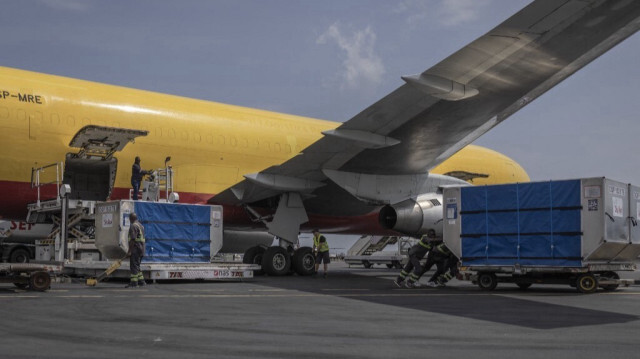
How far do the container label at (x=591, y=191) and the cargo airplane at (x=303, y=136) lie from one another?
2.54 metres

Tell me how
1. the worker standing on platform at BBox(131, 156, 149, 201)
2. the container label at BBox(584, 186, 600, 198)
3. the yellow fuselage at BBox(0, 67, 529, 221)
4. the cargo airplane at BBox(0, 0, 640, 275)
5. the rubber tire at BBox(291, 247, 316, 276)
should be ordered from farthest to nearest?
the rubber tire at BBox(291, 247, 316, 276) → the worker standing on platform at BBox(131, 156, 149, 201) → the yellow fuselage at BBox(0, 67, 529, 221) → the container label at BBox(584, 186, 600, 198) → the cargo airplane at BBox(0, 0, 640, 275)

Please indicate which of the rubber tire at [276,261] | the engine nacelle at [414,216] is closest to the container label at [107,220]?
the rubber tire at [276,261]

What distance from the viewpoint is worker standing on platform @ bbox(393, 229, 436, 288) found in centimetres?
1542

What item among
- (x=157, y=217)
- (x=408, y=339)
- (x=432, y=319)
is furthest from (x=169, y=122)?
(x=408, y=339)

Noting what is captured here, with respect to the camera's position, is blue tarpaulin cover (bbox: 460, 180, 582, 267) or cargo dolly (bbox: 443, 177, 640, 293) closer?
cargo dolly (bbox: 443, 177, 640, 293)

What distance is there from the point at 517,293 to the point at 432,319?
5760 millimetres

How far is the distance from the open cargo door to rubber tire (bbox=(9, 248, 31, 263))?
1389 cm

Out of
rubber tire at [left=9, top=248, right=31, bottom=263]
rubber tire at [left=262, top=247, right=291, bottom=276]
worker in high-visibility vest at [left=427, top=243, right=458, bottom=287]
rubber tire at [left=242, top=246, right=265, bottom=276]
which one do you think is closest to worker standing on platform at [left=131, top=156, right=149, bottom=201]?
rubber tire at [left=262, top=247, right=291, bottom=276]

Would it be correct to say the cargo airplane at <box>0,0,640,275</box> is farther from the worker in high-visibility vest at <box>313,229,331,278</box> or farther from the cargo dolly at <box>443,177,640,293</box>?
the cargo dolly at <box>443,177,640,293</box>

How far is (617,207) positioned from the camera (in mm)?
14125

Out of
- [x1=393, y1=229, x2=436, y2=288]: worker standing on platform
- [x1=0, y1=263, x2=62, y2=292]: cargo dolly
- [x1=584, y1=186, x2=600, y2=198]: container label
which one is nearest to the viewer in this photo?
[x1=0, y1=263, x2=62, y2=292]: cargo dolly

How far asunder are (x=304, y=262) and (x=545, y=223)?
7.48m

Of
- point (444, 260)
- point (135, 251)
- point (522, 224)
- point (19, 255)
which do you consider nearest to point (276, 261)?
point (444, 260)

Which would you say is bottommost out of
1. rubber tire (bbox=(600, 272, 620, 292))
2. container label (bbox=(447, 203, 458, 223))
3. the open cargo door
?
rubber tire (bbox=(600, 272, 620, 292))
